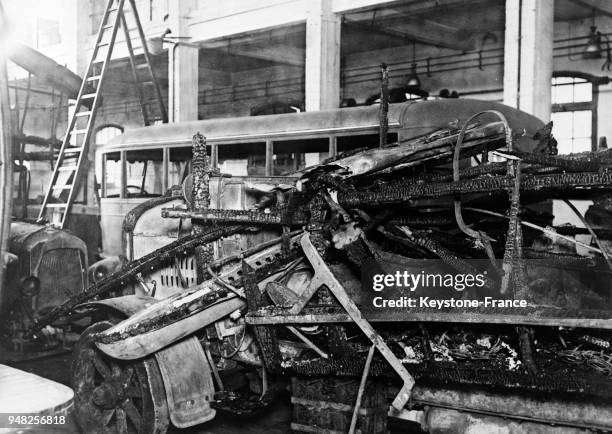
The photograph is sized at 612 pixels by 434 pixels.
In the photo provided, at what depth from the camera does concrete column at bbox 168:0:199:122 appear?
43.5ft

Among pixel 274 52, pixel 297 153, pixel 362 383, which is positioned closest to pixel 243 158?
pixel 297 153

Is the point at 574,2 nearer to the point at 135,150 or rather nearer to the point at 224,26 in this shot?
the point at 224,26

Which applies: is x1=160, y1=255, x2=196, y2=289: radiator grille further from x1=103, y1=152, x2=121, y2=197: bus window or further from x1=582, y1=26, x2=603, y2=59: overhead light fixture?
x1=582, y1=26, x2=603, y2=59: overhead light fixture

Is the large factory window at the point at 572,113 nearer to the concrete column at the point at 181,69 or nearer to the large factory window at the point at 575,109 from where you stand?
the large factory window at the point at 575,109

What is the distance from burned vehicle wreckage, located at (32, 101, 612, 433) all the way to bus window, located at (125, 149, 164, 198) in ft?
12.0

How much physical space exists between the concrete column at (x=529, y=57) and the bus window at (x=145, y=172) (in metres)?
4.79

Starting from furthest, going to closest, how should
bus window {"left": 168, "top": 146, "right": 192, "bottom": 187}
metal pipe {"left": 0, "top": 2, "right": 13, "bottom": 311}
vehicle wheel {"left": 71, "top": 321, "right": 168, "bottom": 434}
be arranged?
bus window {"left": 168, "top": 146, "right": 192, "bottom": 187}, vehicle wheel {"left": 71, "top": 321, "right": 168, "bottom": 434}, metal pipe {"left": 0, "top": 2, "right": 13, "bottom": 311}

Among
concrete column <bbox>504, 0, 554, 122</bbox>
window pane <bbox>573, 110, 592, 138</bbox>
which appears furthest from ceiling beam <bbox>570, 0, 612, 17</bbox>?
concrete column <bbox>504, 0, 554, 122</bbox>

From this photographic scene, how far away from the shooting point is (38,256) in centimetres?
770

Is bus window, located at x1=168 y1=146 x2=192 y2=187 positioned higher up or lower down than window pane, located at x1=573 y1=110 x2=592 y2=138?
lower down

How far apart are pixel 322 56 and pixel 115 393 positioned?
7.78 metres

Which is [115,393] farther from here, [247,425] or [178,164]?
[178,164]

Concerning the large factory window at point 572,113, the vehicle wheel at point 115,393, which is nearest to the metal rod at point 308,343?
→ the vehicle wheel at point 115,393

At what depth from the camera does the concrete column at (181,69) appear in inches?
522
